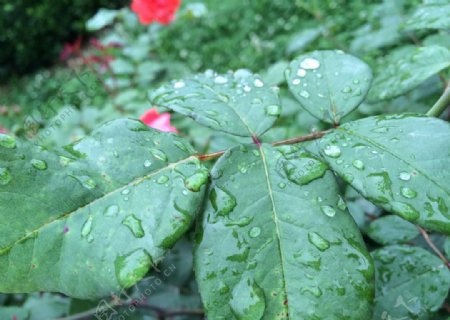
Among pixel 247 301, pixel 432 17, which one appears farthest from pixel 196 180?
pixel 432 17

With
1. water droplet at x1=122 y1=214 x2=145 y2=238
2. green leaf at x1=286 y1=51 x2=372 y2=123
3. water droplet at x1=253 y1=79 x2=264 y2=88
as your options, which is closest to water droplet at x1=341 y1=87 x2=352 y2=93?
green leaf at x1=286 y1=51 x2=372 y2=123

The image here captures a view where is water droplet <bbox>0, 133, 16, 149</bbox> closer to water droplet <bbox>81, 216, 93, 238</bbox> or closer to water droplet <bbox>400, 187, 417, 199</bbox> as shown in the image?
water droplet <bbox>81, 216, 93, 238</bbox>

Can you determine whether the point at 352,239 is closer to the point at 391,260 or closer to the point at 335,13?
the point at 391,260

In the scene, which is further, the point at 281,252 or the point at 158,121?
the point at 158,121

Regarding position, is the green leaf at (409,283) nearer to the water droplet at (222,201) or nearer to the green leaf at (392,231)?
the green leaf at (392,231)

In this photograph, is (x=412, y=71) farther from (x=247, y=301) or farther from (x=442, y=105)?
(x=247, y=301)
